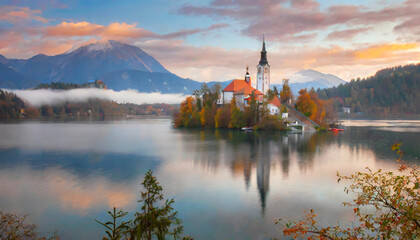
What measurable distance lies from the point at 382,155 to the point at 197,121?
49.9 metres

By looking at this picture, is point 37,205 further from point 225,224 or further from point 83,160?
point 83,160

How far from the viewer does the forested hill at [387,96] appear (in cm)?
17162

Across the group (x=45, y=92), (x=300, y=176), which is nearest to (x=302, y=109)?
(x=300, y=176)

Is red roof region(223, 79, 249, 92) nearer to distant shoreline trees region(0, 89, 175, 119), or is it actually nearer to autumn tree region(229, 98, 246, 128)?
autumn tree region(229, 98, 246, 128)

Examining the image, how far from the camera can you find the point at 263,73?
7988 cm

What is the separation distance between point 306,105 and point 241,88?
58.2 ft

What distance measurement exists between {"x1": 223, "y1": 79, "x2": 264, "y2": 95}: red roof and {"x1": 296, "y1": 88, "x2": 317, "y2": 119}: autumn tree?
33.4 ft

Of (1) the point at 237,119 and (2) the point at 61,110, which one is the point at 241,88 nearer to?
(1) the point at 237,119

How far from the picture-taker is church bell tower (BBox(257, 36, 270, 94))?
3140 inches

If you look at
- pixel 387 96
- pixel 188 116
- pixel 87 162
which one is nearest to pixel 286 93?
pixel 188 116

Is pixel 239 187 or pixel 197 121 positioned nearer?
pixel 239 187

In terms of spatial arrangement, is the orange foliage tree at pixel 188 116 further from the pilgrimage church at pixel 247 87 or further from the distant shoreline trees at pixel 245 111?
the pilgrimage church at pixel 247 87

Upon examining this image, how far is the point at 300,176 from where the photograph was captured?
20031mm

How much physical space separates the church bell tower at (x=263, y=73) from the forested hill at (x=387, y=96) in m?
114
